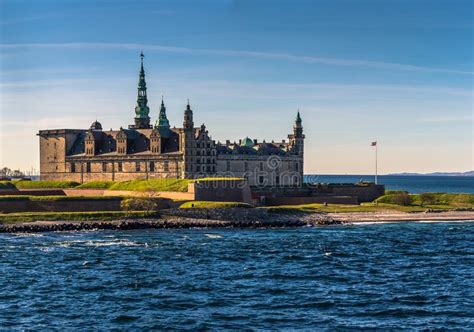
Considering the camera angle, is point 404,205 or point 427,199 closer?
point 404,205

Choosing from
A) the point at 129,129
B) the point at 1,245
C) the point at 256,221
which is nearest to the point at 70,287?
the point at 1,245

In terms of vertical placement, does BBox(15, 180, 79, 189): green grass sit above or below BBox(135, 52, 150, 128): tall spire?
below

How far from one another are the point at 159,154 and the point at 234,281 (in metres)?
82.0

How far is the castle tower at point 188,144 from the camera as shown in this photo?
13062cm

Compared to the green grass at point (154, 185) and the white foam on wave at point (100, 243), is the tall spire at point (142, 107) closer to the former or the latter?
the green grass at point (154, 185)

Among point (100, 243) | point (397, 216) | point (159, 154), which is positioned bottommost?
point (100, 243)

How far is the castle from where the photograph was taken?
5241 inches

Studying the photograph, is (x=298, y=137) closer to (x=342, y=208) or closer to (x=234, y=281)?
(x=342, y=208)

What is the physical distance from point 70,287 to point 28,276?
19.1 feet

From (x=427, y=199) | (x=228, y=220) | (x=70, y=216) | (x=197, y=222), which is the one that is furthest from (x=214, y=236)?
(x=427, y=199)

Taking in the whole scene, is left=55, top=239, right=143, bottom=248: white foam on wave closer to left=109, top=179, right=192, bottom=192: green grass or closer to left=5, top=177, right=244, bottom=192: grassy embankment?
left=5, top=177, right=244, bottom=192: grassy embankment

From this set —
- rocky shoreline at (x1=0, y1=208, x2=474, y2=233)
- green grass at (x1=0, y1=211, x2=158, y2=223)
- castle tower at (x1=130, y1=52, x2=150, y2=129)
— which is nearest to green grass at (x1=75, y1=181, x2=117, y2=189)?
castle tower at (x1=130, y1=52, x2=150, y2=129)

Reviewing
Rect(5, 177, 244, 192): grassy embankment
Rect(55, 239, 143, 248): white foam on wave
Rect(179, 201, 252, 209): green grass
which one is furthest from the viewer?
Rect(5, 177, 244, 192): grassy embankment

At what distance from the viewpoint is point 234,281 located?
54.5 metres
